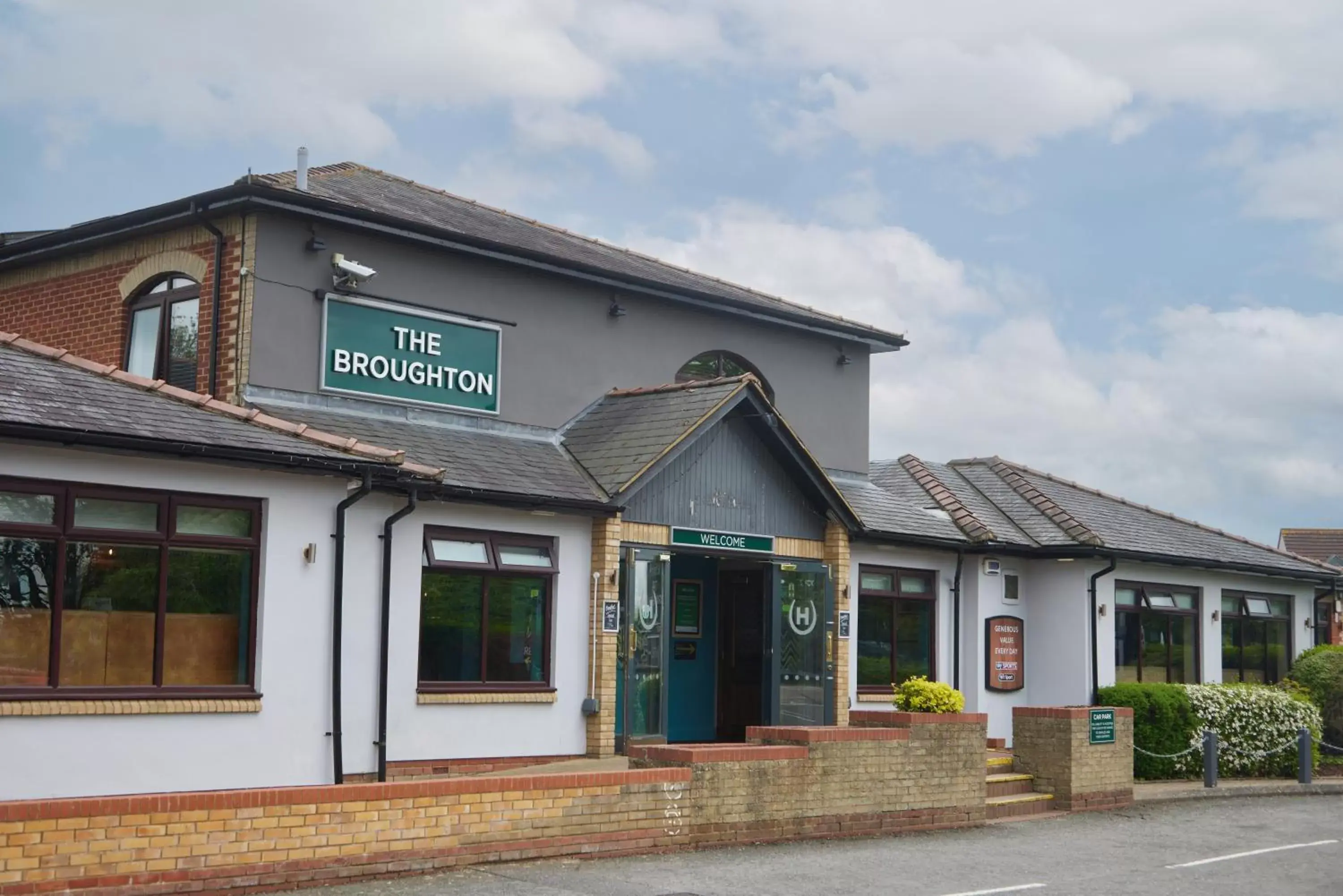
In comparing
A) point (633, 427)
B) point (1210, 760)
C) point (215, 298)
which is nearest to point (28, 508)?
point (215, 298)

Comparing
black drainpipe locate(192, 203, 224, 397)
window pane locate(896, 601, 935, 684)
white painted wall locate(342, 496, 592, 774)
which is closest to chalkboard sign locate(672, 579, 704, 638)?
white painted wall locate(342, 496, 592, 774)

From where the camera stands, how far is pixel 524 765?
16.1 m

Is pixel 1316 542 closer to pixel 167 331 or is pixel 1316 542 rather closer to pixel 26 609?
pixel 167 331

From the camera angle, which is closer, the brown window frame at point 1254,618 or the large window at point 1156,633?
the large window at point 1156,633

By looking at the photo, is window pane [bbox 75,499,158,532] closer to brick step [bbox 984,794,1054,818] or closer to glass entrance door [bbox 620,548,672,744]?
glass entrance door [bbox 620,548,672,744]

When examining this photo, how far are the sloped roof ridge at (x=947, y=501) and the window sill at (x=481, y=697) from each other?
27.6 ft

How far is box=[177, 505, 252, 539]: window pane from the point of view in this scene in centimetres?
1324

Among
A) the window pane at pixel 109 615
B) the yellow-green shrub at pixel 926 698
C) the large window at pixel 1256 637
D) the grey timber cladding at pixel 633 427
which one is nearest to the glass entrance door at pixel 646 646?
the grey timber cladding at pixel 633 427

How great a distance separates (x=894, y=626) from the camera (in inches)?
853

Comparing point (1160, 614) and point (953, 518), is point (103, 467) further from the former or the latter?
point (1160, 614)

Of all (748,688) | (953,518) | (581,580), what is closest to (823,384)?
(953,518)

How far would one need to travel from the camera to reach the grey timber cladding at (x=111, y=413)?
12.1m

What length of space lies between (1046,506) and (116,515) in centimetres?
1599

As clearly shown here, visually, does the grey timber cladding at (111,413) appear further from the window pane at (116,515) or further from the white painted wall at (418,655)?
→ the white painted wall at (418,655)
